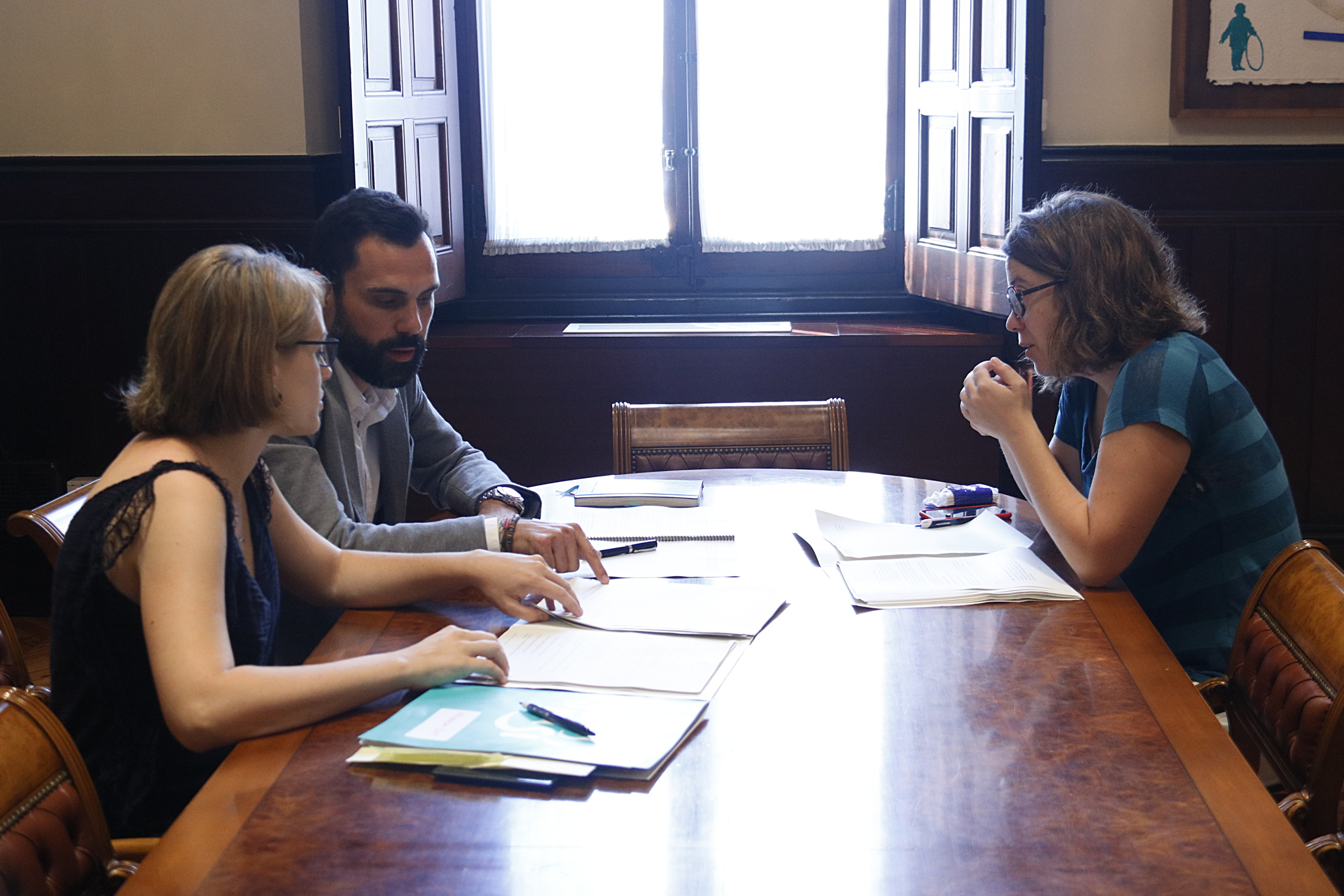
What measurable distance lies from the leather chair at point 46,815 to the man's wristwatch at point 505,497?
1028mm

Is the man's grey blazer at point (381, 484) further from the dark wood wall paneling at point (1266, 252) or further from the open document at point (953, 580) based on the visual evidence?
the dark wood wall paneling at point (1266, 252)

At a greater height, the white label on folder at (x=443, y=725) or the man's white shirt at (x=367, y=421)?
the man's white shirt at (x=367, y=421)

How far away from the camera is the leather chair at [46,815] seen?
1062mm

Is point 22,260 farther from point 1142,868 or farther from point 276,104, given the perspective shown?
point 1142,868

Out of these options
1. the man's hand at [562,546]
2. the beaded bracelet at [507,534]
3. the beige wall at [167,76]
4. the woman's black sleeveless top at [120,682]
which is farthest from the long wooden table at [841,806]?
the beige wall at [167,76]

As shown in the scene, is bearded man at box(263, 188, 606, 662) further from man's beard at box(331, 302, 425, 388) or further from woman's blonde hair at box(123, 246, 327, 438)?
woman's blonde hair at box(123, 246, 327, 438)

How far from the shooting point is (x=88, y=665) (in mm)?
1385

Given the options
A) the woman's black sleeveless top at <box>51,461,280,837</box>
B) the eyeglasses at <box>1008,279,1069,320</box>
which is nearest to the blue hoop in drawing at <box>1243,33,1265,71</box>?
the eyeglasses at <box>1008,279,1069,320</box>

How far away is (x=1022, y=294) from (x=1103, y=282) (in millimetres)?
134

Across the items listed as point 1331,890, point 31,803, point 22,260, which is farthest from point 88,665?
point 22,260

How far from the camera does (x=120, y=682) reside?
55.2 inches

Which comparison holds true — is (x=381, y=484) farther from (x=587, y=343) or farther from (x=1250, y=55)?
(x=1250, y=55)

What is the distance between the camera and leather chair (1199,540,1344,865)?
127 centimetres

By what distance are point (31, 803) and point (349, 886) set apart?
13.2 inches
